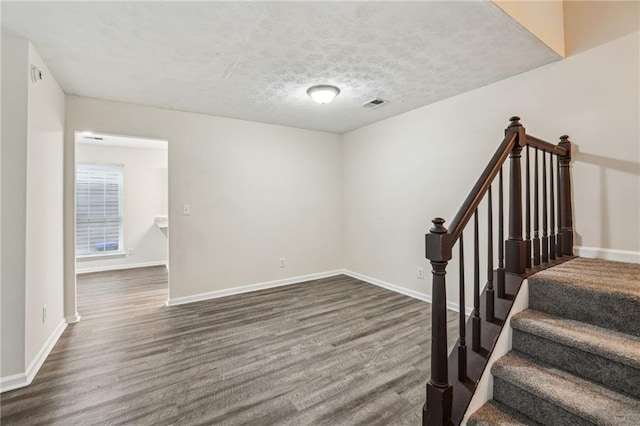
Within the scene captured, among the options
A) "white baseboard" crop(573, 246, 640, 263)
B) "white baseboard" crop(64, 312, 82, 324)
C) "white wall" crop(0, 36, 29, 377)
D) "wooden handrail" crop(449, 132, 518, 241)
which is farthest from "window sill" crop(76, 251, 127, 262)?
"white baseboard" crop(573, 246, 640, 263)

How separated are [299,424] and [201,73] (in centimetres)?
287

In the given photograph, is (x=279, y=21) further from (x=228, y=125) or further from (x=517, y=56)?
(x=228, y=125)

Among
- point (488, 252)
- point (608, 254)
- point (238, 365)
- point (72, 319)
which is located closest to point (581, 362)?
point (488, 252)

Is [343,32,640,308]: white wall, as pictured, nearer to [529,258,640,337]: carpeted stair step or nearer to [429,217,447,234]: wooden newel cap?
[529,258,640,337]: carpeted stair step

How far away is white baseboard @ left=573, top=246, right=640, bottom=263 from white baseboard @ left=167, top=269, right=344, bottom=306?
3.27 m

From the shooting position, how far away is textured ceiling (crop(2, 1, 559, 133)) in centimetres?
183

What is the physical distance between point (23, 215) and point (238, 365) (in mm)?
1928

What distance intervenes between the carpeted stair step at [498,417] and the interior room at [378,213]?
0.6 inches

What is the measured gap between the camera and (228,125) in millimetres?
4027

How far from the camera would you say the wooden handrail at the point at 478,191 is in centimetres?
137

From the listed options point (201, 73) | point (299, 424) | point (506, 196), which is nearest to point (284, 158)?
point (201, 73)

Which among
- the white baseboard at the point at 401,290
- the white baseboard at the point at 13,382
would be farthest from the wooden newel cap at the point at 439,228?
the white baseboard at the point at 13,382

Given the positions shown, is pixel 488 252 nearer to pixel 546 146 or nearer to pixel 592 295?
pixel 592 295

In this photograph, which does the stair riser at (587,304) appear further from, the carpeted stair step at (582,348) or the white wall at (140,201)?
the white wall at (140,201)
